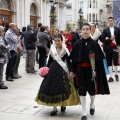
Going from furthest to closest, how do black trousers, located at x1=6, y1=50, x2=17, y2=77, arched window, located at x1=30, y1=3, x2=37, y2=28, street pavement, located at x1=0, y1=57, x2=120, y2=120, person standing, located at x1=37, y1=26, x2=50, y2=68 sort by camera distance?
arched window, located at x1=30, y1=3, x2=37, y2=28, person standing, located at x1=37, y1=26, x2=50, y2=68, black trousers, located at x1=6, y1=50, x2=17, y2=77, street pavement, located at x1=0, y1=57, x2=120, y2=120

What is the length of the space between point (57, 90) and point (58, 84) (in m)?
0.12

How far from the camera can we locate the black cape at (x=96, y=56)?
5.81 m

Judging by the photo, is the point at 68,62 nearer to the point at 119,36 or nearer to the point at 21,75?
the point at 119,36

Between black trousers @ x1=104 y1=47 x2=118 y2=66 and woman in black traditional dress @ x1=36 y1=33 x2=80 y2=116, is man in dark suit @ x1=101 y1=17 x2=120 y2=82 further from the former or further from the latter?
woman in black traditional dress @ x1=36 y1=33 x2=80 y2=116

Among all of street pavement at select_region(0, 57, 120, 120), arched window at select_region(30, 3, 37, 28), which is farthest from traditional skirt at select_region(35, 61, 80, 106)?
arched window at select_region(30, 3, 37, 28)

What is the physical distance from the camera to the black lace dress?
233 inches

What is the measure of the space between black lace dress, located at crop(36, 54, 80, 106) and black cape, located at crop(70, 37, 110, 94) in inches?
10.4

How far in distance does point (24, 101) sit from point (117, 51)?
163 inches

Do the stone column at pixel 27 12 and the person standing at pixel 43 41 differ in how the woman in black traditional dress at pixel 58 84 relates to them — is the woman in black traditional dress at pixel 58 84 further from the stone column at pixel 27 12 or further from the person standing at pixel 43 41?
the stone column at pixel 27 12

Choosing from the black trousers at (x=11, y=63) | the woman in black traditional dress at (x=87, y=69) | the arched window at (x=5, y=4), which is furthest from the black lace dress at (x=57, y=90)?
the arched window at (x=5, y=4)

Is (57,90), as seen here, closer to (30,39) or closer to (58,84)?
(58,84)

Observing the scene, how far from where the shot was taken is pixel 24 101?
737 centimetres

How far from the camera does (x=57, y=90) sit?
595 centimetres

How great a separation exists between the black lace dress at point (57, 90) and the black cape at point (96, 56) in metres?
0.26
